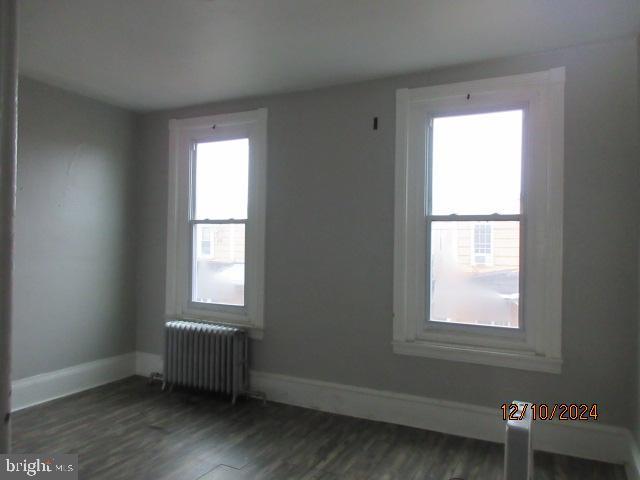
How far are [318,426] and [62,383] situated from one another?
2336 millimetres

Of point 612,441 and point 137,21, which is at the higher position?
point 137,21

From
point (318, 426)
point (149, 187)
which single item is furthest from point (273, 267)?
point (149, 187)

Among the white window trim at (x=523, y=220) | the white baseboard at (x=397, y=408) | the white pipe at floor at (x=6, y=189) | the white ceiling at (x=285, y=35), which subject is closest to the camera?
the white pipe at floor at (x=6, y=189)

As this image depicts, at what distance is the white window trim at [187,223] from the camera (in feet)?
13.5

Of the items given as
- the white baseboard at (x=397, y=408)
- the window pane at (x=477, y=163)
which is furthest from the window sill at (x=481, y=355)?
the window pane at (x=477, y=163)

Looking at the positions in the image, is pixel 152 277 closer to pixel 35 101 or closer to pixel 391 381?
pixel 35 101

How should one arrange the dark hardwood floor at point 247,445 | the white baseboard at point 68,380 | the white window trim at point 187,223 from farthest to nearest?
the white window trim at point 187,223 → the white baseboard at point 68,380 → the dark hardwood floor at point 247,445

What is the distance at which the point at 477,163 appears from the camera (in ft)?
11.0

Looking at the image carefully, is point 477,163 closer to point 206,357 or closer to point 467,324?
point 467,324

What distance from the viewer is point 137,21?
2.78 metres

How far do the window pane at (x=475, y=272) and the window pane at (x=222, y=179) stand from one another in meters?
1.83

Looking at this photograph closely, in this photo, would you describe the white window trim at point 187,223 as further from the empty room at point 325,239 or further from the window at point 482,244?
the window at point 482,244

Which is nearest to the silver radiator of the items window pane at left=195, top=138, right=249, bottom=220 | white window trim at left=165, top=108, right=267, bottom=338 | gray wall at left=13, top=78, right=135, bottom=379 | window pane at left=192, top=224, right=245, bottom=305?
white window trim at left=165, top=108, right=267, bottom=338

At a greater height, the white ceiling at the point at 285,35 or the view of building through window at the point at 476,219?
the white ceiling at the point at 285,35
